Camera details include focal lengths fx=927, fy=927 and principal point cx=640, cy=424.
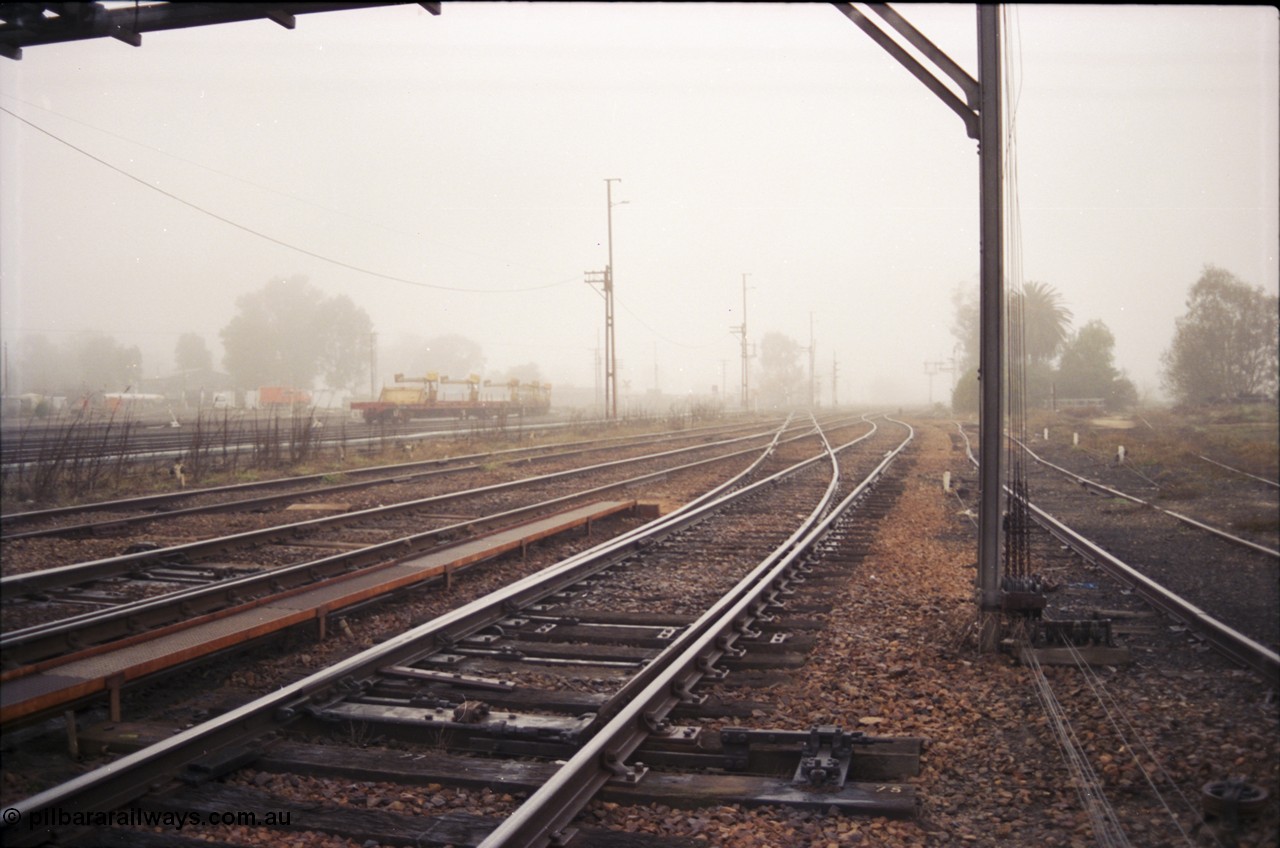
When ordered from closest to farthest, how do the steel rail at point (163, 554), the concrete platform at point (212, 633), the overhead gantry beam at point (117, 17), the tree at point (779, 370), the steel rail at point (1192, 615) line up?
the overhead gantry beam at point (117, 17) → the concrete platform at point (212, 633) → the steel rail at point (1192, 615) → the steel rail at point (163, 554) → the tree at point (779, 370)

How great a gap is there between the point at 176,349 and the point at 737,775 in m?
77.1

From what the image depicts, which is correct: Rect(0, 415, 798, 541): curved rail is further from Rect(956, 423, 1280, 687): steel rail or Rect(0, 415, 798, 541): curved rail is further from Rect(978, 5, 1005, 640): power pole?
Rect(956, 423, 1280, 687): steel rail

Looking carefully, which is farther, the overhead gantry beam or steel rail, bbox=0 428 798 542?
steel rail, bbox=0 428 798 542

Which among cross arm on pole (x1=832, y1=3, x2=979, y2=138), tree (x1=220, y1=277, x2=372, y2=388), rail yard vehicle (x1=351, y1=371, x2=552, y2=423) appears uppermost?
tree (x1=220, y1=277, x2=372, y2=388)

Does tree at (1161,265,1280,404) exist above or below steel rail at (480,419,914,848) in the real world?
above

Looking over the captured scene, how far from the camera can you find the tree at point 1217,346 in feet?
29.6

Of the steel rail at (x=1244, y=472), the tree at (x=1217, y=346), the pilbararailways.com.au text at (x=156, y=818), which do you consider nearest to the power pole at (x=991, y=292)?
the tree at (x=1217, y=346)

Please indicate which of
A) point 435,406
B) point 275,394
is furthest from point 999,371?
point 275,394

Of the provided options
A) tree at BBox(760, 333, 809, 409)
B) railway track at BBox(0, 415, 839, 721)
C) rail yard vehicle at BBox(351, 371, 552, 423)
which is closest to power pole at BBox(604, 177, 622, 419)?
rail yard vehicle at BBox(351, 371, 552, 423)

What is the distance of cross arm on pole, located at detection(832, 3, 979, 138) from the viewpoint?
5.41 m

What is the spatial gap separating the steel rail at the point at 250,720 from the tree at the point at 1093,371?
1477 inches

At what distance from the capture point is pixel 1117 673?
5.31 metres

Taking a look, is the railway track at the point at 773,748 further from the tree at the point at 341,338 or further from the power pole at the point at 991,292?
the tree at the point at 341,338

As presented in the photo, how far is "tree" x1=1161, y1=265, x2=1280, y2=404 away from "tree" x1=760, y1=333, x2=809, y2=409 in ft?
325
